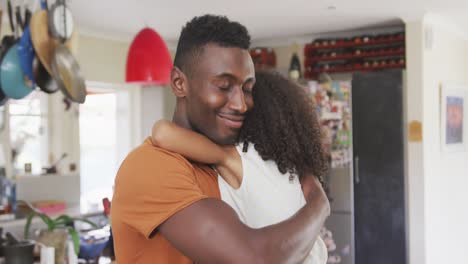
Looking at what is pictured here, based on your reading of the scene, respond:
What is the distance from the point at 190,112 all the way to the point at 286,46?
430 centimetres

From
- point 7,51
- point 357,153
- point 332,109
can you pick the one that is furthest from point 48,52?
point 357,153

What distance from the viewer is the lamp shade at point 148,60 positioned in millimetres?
2809

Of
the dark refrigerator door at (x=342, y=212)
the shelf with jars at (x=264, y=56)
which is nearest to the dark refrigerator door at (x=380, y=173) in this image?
A: the dark refrigerator door at (x=342, y=212)

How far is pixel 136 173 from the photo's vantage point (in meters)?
0.92

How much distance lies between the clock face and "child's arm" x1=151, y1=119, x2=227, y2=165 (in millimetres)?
1304

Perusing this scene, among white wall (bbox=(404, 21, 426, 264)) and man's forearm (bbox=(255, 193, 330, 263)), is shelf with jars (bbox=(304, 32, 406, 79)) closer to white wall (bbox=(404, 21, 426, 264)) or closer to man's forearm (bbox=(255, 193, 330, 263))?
white wall (bbox=(404, 21, 426, 264))

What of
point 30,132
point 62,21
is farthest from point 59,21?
point 30,132

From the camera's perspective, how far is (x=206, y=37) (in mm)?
979

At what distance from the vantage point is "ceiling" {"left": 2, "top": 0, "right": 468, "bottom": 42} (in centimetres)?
365

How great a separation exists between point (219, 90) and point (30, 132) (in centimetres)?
381

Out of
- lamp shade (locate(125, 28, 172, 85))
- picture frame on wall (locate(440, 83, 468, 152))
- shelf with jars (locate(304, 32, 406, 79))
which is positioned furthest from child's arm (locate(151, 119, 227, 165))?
picture frame on wall (locate(440, 83, 468, 152))

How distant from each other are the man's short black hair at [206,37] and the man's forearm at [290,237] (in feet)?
1.12

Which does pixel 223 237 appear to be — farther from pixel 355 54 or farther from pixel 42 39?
pixel 355 54

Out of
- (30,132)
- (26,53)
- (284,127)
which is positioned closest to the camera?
(284,127)
